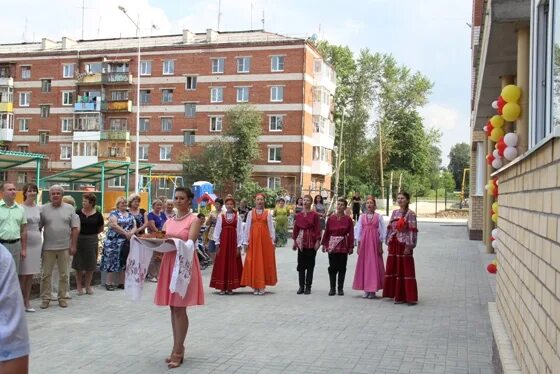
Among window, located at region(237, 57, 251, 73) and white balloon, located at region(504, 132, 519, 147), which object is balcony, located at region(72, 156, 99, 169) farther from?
white balloon, located at region(504, 132, 519, 147)

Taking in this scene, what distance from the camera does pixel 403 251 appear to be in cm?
1061

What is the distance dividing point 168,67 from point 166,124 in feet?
17.1

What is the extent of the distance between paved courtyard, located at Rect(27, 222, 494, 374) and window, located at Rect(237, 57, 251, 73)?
145 feet

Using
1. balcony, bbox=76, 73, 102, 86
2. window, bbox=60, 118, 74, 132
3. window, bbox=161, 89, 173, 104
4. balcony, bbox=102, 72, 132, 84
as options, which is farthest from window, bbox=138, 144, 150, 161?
window, bbox=60, 118, 74, 132

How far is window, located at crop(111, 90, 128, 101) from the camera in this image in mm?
60656

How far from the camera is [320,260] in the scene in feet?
59.8

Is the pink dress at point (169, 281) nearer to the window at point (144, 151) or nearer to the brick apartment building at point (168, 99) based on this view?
the brick apartment building at point (168, 99)

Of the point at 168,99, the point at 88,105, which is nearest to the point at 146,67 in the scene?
the point at 168,99

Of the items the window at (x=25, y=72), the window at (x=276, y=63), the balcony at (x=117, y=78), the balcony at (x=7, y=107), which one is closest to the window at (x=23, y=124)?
the balcony at (x=7, y=107)

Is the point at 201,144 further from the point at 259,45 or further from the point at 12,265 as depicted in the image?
the point at 12,265

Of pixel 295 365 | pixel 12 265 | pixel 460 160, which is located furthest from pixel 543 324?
pixel 460 160

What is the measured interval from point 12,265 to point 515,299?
3800mm

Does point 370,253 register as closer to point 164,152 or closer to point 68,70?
point 164,152

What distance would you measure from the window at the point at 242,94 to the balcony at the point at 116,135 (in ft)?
38.9
